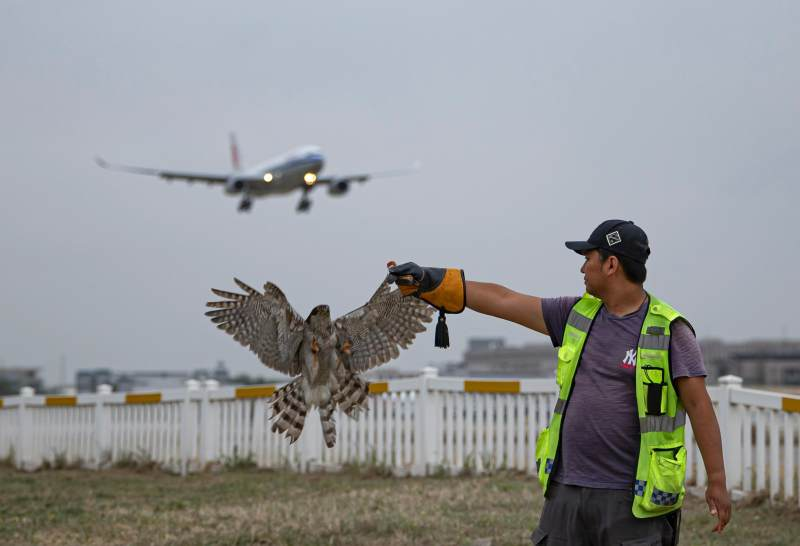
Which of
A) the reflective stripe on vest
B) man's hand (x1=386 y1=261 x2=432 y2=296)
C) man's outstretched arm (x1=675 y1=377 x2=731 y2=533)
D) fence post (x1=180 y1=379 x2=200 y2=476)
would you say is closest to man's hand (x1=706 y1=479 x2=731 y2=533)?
man's outstretched arm (x1=675 y1=377 x2=731 y2=533)

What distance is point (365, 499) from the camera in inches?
354

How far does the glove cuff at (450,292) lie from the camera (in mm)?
4230

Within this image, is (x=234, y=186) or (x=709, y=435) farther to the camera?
(x=234, y=186)

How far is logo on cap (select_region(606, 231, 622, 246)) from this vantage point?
13.1ft

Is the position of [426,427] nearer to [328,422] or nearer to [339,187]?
[328,422]

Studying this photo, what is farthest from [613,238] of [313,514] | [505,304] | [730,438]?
[730,438]

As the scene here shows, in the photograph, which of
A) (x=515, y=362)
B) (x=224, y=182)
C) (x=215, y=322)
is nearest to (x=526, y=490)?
(x=215, y=322)

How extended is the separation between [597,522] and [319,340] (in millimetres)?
1602

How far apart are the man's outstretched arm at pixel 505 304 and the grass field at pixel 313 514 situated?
3.05 metres

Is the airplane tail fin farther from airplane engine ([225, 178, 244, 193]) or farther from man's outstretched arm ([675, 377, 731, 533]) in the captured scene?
man's outstretched arm ([675, 377, 731, 533])

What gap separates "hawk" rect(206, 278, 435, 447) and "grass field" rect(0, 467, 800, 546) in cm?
247

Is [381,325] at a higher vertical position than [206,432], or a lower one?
higher

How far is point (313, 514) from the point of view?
8.05 m

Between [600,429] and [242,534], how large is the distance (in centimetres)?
413
